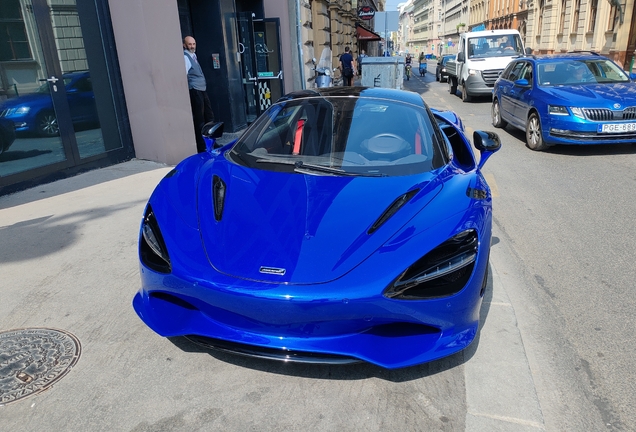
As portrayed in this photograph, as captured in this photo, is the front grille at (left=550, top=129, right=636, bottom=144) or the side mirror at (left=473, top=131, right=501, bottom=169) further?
the front grille at (left=550, top=129, right=636, bottom=144)

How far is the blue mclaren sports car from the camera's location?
2229mm

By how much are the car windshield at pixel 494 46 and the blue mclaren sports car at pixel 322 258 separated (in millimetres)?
15332

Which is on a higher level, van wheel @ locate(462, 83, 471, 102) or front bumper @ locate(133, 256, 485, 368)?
front bumper @ locate(133, 256, 485, 368)

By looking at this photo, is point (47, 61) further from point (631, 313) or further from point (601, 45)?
point (601, 45)

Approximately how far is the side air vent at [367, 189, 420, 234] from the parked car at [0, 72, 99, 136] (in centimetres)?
552

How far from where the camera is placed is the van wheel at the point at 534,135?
27.2 feet

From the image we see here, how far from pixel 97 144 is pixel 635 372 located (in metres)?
7.12

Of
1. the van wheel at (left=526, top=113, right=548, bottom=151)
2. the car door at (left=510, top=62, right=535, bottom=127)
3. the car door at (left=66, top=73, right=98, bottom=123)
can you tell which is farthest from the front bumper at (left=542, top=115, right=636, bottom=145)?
the car door at (left=66, top=73, right=98, bottom=123)

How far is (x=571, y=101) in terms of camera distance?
771 centimetres

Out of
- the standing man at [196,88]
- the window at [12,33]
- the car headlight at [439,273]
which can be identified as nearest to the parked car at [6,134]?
the window at [12,33]

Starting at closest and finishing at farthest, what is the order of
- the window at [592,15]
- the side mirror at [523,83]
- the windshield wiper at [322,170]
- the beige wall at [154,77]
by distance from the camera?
the windshield wiper at [322,170], the beige wall at [154,77], the side mirror at [523,83], the window at [592,15]

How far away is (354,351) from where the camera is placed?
2234 millimetres

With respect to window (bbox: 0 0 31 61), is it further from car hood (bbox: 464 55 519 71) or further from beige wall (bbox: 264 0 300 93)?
car hood (bbox: 464 55 519 71)

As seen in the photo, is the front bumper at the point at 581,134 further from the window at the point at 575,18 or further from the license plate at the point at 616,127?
the window at the point at 575,18
